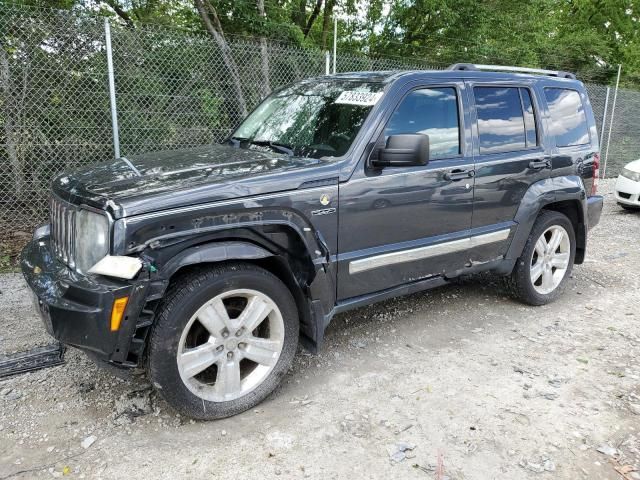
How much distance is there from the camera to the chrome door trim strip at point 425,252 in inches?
133

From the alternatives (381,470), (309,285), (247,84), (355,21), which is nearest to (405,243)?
(309,285)

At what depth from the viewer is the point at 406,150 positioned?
3.15 m

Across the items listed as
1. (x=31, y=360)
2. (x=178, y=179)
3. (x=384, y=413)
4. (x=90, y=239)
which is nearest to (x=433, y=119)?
(x=178, y=179)

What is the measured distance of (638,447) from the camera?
275cm

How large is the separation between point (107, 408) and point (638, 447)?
9.81 feet

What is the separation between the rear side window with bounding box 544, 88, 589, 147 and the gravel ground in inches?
65.8

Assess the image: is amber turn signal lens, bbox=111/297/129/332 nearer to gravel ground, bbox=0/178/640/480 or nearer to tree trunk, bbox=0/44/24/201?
gravel ground, bbox=0/178/640/480

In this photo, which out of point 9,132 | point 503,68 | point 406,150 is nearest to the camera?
point 406,150

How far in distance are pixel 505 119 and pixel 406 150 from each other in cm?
147

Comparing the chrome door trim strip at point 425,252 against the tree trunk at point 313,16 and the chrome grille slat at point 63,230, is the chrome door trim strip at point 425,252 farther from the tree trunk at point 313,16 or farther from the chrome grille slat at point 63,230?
the tree trunk at point 313,16

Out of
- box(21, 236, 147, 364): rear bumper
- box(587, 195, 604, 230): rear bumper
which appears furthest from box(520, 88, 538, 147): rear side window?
box(21, 236, 147, 364): rear bumper

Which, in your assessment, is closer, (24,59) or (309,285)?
(309,285)

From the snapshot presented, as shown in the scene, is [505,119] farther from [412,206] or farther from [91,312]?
[91,312]

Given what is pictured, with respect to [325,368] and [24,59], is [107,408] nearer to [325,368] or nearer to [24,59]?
[325,368]
